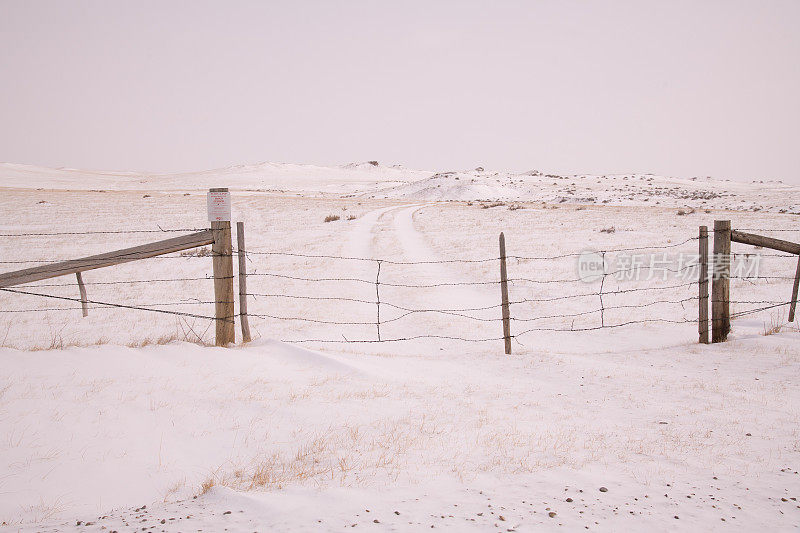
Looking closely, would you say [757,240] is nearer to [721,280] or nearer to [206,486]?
[721,280]

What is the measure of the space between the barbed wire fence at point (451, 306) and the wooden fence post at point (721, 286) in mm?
331

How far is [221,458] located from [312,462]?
76cm

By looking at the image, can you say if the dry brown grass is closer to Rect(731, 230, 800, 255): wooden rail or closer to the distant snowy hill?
Rect(731, 230, 800, 255): wooden rail

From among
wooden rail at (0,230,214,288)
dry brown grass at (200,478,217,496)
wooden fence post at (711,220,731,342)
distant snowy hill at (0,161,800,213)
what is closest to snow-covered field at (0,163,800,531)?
dry brown grass at (200,478,217,496)

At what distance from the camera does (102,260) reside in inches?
248

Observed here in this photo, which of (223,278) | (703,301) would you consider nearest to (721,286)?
(703,301)

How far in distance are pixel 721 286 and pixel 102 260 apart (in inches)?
363

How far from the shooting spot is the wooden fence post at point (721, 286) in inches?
314

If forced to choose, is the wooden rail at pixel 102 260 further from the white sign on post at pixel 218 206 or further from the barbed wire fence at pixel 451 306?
the barbed wire fence at pixel 451 306

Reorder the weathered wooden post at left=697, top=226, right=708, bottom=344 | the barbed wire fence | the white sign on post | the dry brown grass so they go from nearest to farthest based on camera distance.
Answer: the dry brown grass → the white sign on post → the weathered wooden post at left=697, top=226, right=708, bottom=344 → the barbed wire fence

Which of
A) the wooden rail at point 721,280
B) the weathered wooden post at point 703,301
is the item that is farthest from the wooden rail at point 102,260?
the wooden rail at point 721,280

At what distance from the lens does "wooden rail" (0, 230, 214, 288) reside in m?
5.78

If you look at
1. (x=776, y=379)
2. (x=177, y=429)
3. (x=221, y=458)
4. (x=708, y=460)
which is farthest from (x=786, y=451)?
(x=177, y=429)

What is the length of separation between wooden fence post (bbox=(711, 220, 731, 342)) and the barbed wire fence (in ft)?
1.09
